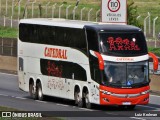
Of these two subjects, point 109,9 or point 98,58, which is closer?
point 98,58

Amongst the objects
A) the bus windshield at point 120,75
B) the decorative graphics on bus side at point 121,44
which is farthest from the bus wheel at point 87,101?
the decorative graphics on bus side at point 121,44

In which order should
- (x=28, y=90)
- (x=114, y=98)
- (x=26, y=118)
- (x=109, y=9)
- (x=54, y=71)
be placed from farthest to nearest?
(x=109, y=9), (x=28, y=90), (x=54, y=71), (x=114, y=98), (x=26, y=118)

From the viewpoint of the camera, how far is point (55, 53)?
34.8 m

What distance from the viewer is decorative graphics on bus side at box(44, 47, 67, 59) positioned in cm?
3421

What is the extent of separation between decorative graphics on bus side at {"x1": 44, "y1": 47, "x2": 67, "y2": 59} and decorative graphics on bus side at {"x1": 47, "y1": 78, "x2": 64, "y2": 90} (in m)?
0.98

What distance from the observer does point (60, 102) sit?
35938 mm

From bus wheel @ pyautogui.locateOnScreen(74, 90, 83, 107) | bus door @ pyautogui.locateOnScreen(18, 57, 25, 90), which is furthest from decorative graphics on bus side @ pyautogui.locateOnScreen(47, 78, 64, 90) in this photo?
bus door @ pyautogui.locateOnScreen(18, 57, 25, 90)

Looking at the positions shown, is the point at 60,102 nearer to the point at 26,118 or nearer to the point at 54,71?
the point at 54,71

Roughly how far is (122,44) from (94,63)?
1244 mm

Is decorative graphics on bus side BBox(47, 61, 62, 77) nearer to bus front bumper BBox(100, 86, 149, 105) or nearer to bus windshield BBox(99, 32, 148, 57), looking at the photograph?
bus windshield BBox(99, 32, 148, 57)

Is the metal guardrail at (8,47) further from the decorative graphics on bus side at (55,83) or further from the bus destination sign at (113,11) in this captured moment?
the decorative graphics on bus side at (55,83)

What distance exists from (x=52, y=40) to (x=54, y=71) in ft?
4.11

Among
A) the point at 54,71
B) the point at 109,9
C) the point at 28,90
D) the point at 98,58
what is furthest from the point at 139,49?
the point at 109,9

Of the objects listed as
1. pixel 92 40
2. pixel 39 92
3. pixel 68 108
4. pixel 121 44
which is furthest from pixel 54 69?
pixel 121 44
